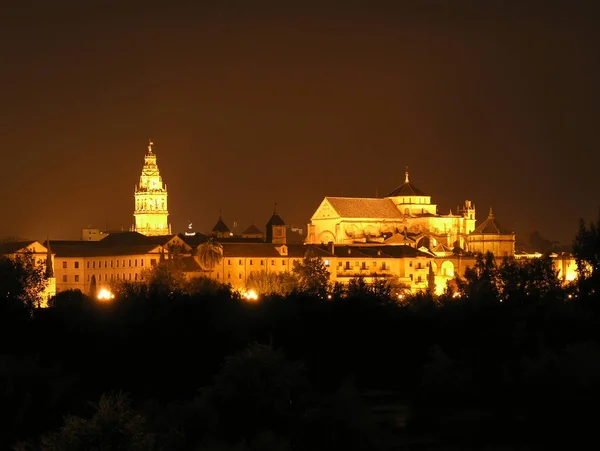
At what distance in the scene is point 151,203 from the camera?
581 feet

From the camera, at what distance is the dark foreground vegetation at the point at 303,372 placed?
116 ft

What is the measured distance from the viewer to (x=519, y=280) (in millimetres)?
74000

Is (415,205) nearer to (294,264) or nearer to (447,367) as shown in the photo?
(294,264)

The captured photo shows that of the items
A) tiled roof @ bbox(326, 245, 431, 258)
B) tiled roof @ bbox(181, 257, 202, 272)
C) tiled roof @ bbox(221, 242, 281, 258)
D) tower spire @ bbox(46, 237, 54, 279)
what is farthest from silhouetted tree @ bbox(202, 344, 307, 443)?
tiled roof @ bbox(326, 245, 431, 258)

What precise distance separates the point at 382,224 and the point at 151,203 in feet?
143

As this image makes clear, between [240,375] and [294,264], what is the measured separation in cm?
8285

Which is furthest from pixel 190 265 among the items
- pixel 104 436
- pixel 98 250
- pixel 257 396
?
pixel 104 436

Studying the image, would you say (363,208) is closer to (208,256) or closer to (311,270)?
(311,270)

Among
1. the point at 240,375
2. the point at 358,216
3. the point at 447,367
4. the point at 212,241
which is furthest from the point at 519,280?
the point at 358,216

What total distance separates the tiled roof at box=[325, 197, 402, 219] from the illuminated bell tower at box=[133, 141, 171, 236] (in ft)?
125

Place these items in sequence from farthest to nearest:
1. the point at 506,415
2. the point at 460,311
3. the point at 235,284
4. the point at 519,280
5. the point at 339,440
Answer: the point at 235,284 → the point at 519,280 → the point at 460,311 → the point at 506,415 → the point at 339,440

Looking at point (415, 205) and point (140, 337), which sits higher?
point (415, 205)

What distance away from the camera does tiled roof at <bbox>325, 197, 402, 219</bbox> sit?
141 metres

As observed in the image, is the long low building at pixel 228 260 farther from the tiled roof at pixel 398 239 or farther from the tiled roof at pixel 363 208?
the tiled roof at pixel 363 208
